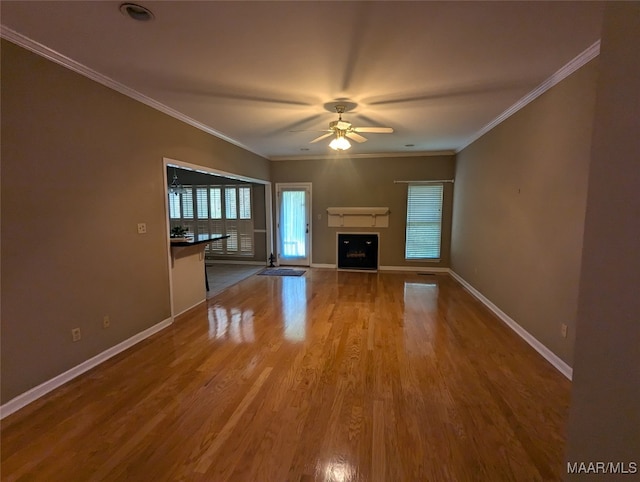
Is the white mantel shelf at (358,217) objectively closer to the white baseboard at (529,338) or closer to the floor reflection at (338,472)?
the white baseboard at (529,338)

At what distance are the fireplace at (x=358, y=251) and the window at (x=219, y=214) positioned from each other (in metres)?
2.35

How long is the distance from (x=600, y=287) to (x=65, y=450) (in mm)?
2755

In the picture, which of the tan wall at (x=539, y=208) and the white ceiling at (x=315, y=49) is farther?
the tan wall at (x=539, y=208)

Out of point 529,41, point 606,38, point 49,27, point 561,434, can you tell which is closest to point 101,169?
point 49,27

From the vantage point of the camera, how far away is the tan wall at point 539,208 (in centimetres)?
246

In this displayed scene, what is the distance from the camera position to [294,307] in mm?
4332

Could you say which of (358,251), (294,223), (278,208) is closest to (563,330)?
(358,251)

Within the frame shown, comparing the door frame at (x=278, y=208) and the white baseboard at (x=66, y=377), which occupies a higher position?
the door frame at (x=278, y=208)

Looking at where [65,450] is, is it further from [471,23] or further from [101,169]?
[471,23]

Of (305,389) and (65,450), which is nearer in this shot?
(65,450)

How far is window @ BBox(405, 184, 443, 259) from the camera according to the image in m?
6.62

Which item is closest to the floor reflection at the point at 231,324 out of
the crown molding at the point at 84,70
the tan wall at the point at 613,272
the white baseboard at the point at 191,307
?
the white baseboard at the point at 191,307

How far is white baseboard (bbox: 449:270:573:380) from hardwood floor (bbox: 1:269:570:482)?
0.24ft

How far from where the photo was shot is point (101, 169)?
2.78 m
